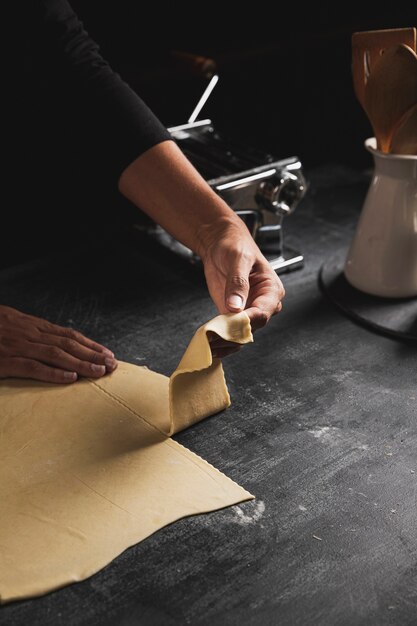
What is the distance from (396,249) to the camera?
4.64 ft

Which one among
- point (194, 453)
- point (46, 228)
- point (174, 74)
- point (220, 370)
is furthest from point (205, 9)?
point (194, 453)

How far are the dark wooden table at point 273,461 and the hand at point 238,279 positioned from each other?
13cm

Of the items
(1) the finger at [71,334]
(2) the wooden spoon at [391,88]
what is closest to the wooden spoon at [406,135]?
(2) the wooden spoon at [391,88]

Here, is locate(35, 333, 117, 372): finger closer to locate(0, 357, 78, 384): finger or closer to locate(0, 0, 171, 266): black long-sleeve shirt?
locate(0, 357, 78, 384): finger

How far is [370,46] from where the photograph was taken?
136 centimetres

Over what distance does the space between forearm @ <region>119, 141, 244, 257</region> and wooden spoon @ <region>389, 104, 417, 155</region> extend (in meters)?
0.33

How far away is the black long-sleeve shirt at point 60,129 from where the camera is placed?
1.46 metres

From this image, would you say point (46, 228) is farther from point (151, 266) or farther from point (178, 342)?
point (178, 342)

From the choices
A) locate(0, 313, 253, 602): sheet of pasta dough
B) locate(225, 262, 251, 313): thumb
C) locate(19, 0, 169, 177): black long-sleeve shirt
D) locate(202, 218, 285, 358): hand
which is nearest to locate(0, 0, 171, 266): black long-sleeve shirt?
locate(19, 0, 169, 177): black long-sleeve shirt

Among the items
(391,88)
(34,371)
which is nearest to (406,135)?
(391,88)

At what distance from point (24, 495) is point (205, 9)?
1.60 m

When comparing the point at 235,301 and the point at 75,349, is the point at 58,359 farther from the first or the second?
the point at 235,301

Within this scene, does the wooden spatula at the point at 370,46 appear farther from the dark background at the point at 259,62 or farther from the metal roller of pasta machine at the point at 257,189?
the dark background at the point at 259,62

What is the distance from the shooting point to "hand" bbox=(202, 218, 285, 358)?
1.13m
